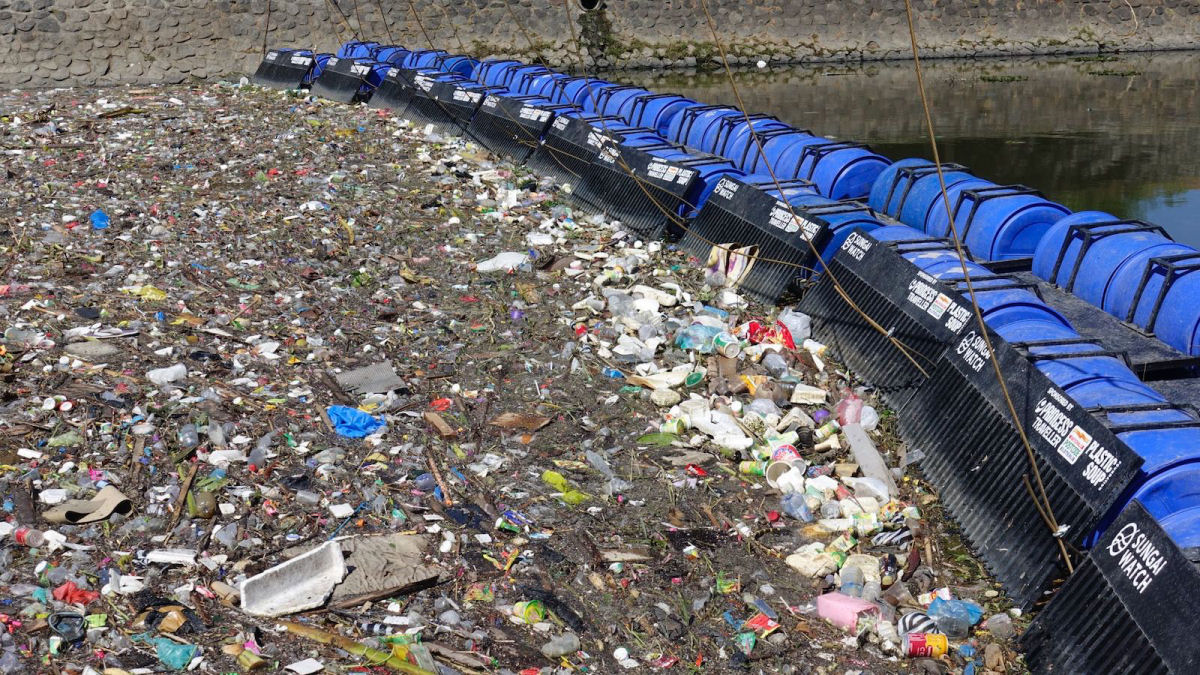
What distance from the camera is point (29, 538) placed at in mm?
4340

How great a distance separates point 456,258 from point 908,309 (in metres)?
3.89

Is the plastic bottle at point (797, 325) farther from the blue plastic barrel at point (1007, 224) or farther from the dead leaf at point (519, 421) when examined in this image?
the dead leaf at point (519, 421)

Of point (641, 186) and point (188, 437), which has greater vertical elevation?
point (641, 186)

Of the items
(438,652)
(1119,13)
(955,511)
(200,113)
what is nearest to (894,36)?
(1119,13)

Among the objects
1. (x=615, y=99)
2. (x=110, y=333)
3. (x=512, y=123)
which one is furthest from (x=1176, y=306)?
(x=615, y=99)

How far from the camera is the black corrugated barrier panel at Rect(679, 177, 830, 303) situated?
7973 millimetres

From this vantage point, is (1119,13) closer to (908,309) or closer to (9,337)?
(908,309)

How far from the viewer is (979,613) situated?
4.45m

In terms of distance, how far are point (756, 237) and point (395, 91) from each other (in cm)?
890

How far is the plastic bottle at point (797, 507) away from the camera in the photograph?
16.8 ft

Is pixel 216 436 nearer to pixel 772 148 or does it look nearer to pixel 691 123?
pixel 772 148

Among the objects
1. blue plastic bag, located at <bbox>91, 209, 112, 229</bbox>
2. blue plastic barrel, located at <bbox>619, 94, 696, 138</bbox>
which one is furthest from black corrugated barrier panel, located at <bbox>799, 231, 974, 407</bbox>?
blue plastic bag, located at <bbox>91, 209, 112, 229</bbox>

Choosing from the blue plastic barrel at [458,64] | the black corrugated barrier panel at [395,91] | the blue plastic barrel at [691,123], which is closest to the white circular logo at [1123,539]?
the blue plastic barrel at [691,123]

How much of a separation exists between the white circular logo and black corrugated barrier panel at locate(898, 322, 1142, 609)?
31 cm
